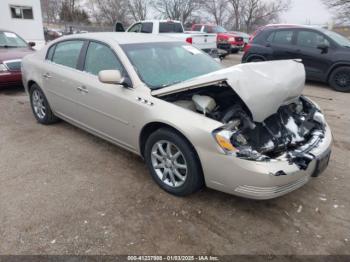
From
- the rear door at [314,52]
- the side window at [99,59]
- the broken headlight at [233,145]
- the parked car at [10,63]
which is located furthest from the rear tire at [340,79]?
the parked car at [10,63]

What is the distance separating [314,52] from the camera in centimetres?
830

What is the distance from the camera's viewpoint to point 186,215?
2.79m

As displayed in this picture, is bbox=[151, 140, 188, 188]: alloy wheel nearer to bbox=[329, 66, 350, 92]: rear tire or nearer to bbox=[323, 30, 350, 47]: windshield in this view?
bbox=[329, 66, 350, 92]: rear tire

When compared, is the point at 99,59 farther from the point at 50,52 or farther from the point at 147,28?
the point at 147,28

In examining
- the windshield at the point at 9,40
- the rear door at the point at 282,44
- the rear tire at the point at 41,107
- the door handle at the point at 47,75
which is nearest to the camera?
the door handle at the point at 47,75

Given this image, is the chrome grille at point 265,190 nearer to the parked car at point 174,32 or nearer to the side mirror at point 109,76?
the side mirror at point 109,76

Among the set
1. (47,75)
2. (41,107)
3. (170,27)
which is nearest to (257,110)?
(47,75)

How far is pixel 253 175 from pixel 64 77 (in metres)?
2.93

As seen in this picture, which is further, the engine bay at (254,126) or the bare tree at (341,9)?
the bare tree at (341,9)

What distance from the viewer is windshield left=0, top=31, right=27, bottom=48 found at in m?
7.91

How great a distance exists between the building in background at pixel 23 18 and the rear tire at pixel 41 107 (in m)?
13.4

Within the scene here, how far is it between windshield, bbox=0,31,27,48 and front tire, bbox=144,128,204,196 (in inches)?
267

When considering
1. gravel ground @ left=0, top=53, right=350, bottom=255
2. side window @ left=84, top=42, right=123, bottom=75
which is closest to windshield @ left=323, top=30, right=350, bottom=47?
gravel ground @ left=0, top=53, right=350, bottom=255

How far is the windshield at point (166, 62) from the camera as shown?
11.0 ft
